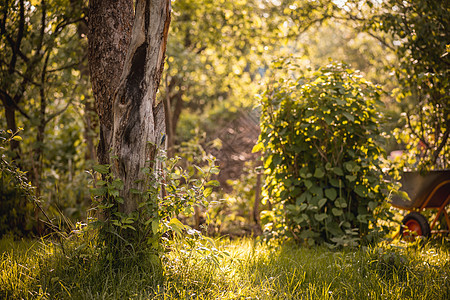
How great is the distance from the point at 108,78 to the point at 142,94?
40 centimetres

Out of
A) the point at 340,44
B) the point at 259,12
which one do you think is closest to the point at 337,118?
the point at 259,12

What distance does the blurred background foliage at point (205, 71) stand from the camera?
3.85 m

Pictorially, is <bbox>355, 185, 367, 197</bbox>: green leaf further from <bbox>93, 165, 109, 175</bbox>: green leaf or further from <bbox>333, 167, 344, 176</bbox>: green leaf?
<bbox>93, 165, 109, 175</bbox>: green leaf

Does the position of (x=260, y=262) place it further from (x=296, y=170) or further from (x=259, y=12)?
(x=259, y=12)

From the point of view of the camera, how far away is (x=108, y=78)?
2566 mm

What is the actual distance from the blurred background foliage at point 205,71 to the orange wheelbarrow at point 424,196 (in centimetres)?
30

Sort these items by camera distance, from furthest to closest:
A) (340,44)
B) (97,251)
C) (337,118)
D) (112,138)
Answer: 1. (340,44)
2. (337,118)
3. (112,138)
4. (97,251)

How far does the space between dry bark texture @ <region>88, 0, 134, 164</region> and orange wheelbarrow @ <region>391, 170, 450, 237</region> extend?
10.1 feet

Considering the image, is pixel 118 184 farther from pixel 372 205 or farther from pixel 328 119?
pixel 372 205

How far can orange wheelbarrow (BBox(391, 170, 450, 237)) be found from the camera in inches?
146

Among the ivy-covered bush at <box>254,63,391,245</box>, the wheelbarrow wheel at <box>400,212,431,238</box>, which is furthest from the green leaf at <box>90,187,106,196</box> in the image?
the wheelbarrow wheel at <box>400,212,431,238</box>

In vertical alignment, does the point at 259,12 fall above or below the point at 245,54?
above

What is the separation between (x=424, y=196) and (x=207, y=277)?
9.13ft

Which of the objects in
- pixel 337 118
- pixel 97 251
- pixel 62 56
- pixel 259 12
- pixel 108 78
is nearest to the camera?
pixel 97 251
